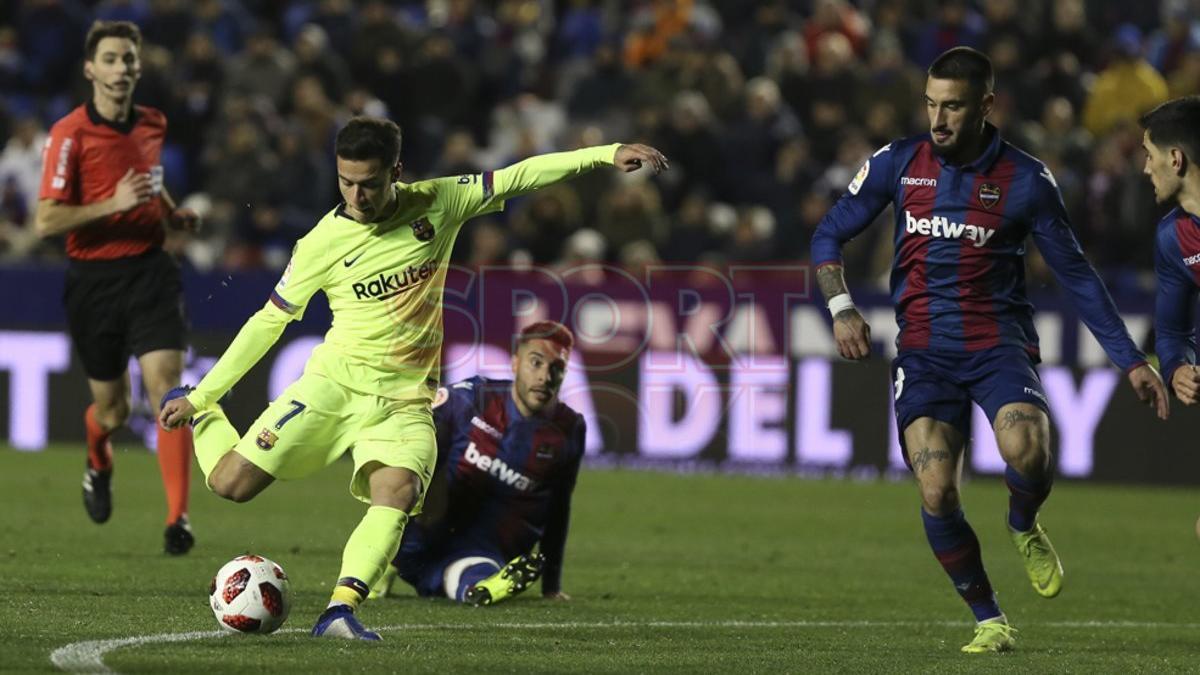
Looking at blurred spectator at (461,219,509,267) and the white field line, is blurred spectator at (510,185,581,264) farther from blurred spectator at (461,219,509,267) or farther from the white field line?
the white field line

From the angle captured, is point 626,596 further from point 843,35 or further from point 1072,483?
point 843,35

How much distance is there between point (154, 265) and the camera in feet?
35.1

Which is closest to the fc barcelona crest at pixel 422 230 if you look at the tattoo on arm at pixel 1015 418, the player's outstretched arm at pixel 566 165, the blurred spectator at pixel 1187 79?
the player's outstretched arm at pixel 566 165

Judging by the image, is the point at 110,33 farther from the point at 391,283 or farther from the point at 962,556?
the point at 962,556

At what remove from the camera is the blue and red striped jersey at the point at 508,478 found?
31.5 feet

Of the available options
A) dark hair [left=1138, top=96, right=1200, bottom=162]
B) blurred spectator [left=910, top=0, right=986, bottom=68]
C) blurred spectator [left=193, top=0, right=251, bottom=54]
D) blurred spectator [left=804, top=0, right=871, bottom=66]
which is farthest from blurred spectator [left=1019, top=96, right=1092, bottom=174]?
dark hair [left=1138, top=96, right=1200, bottom=162]

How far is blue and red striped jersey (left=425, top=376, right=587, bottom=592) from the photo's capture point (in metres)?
9.61

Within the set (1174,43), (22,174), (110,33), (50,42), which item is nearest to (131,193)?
(110,33)

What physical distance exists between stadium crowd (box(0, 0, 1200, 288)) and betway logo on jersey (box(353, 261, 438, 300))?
29.3 feet

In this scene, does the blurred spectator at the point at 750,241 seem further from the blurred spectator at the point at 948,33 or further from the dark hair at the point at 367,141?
the dark hair at the point at 367,141

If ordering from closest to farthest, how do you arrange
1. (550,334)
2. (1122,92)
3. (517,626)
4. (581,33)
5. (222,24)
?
1. (517,626)
2. (550,334)
3. (1122,92)
4. (222,24)
5. (581,33)

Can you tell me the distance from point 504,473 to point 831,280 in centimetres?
224

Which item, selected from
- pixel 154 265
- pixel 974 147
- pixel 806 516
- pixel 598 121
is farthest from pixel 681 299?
pixel 974 147

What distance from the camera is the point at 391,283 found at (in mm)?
8047
